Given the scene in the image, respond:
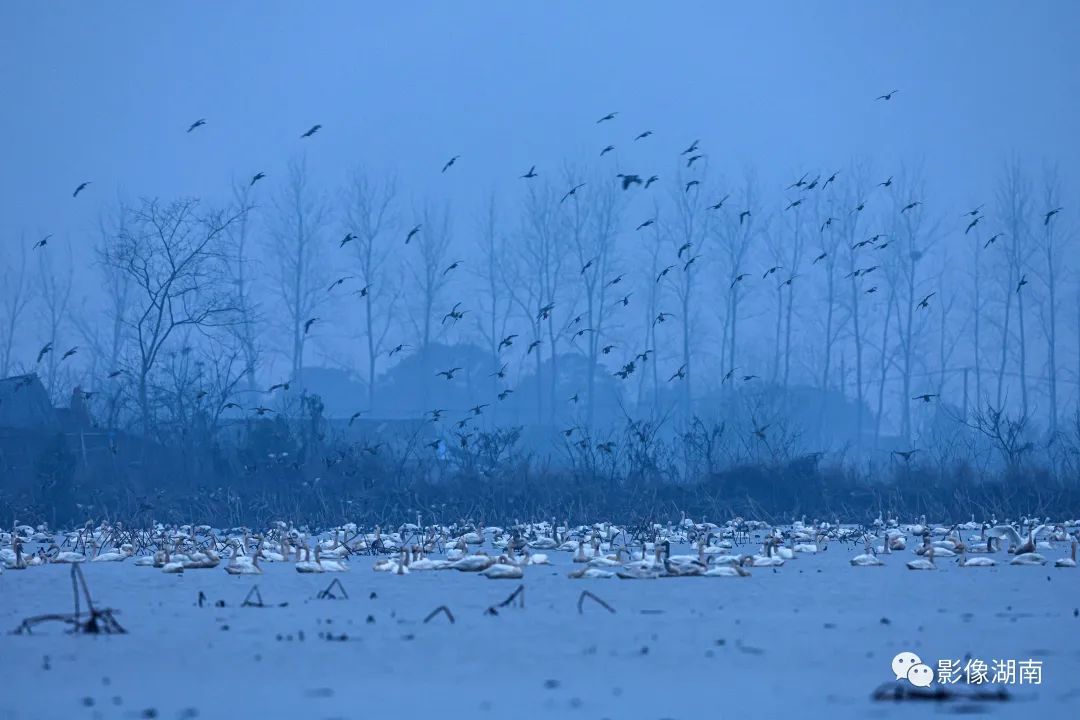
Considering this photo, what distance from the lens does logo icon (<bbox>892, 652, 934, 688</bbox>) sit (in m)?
6.70

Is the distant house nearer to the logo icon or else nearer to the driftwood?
the driftwood

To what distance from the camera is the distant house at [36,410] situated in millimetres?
31266

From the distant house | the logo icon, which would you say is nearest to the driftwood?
the logo icon

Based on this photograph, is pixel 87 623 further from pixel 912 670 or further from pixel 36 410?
pixel 36 410

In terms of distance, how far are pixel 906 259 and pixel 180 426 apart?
27.8 metres

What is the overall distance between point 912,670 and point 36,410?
30209mm

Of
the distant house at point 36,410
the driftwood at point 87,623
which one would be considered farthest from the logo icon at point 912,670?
the distant house at point 36,410

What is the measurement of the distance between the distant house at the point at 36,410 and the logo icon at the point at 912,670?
2508cm

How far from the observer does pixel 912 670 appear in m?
6.86

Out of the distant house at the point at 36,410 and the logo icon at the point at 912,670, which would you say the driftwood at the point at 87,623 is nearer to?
the logo icon at the point at 912,670

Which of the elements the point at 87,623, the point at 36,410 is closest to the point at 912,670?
the point at 87,623

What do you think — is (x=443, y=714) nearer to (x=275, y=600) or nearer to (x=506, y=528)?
(x=275, y=600)

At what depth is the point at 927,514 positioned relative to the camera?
24.7 m

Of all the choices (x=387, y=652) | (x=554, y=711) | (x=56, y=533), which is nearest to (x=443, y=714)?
(x=554, y=711)
